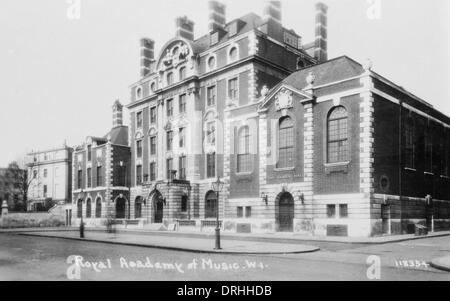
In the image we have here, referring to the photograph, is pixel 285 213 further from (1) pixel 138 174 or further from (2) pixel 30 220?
(2) pixel 30 220

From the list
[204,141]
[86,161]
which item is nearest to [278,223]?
[204,141]

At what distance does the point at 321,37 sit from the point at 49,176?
59974 millimetres

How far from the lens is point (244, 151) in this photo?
36.0 metres

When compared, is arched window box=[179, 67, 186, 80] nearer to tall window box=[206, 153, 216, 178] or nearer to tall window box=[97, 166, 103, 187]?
tall window box=[206, 153, 216, 178]

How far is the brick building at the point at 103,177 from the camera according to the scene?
180 ft

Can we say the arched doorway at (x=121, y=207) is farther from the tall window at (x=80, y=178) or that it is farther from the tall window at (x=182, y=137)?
the tall window at (x=182, y=137)

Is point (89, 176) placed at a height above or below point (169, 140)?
below

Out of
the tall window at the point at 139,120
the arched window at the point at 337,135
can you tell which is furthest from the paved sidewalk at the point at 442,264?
the tall window at the point at 139,120

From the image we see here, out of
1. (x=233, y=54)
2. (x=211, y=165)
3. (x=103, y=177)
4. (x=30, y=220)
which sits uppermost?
(x=233, y=54)

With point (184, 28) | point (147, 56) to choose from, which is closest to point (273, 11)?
point (184, 28)
